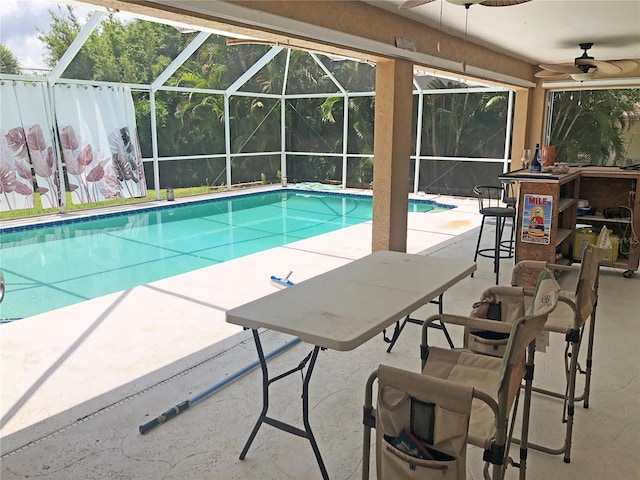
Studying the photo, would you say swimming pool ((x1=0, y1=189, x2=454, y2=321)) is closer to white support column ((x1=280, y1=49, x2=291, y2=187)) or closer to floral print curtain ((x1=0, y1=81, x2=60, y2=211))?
floral print curtain ((x1=0, y1=81, x2=60, y2=211))

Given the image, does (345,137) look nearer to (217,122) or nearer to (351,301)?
(217,122)

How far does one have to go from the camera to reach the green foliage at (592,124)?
31.1 ft

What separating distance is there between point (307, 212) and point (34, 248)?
15.6 feet

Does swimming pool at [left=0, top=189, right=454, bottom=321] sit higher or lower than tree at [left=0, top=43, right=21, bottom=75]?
lower

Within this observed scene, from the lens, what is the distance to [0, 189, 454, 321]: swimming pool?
5680 millimetres

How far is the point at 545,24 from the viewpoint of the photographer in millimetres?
5211

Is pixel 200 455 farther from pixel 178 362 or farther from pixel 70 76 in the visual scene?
pixel 70 76

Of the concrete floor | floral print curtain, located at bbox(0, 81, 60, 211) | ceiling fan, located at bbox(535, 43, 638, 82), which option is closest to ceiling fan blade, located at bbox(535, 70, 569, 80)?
ceiling fan, located at bbox(535, 43, 638, 82)

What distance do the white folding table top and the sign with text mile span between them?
1934 millimetres

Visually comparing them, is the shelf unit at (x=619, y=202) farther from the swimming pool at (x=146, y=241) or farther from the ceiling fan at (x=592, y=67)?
the swimming pool at (x=146, y=241)

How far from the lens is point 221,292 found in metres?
4.69

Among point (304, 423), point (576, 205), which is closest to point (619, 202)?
point (576, 205)

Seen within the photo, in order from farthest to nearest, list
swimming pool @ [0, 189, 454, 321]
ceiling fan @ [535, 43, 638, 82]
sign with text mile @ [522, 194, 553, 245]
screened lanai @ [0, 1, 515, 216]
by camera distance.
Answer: screened lanai @ [0, 1, 515, 216] → swimming pool @ [0, 189, 454, 321] → ceiling fan @ [535, 43, 638, 82] → sign with text mile @ [522, 194, 553, 245]

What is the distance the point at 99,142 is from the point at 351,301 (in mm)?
8252
